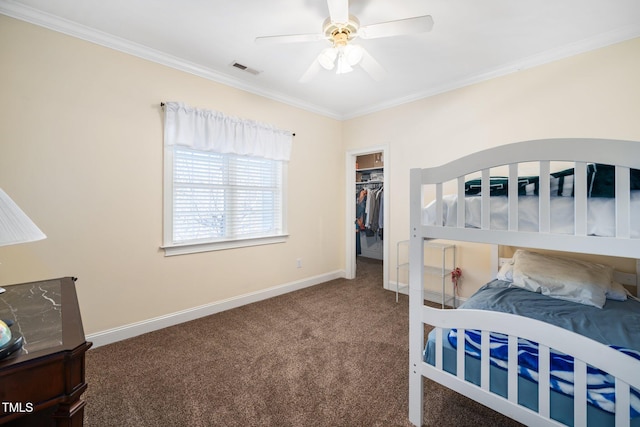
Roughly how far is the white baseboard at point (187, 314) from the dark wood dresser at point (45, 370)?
4.62 ft

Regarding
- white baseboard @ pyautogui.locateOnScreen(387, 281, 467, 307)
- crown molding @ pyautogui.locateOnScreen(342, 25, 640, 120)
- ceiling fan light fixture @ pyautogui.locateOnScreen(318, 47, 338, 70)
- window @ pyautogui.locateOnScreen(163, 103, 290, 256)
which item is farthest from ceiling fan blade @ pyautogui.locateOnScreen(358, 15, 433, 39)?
white baseboard @ pyautogui.locateOnScreen(387, 281, 467, 307)

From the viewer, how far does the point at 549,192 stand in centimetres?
105

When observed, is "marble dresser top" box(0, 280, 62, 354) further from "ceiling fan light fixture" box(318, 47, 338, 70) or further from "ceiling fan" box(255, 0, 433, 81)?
"ceiling fan light fixture" box(318, 47, 338, 70)

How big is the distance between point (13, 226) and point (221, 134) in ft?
7.02

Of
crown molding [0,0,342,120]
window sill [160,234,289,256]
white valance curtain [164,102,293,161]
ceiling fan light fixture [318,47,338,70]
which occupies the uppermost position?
crown molding [0,0,342,120]

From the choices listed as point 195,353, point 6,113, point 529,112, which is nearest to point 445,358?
point 195,353

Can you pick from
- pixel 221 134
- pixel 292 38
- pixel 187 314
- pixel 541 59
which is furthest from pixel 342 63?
pixel 187 314

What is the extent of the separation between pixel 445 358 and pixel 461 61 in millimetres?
2647

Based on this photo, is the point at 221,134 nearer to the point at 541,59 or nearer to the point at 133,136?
the point at 133,136

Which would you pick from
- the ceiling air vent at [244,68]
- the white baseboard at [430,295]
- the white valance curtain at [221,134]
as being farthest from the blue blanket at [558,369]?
the ceiling air vent at [244,68]

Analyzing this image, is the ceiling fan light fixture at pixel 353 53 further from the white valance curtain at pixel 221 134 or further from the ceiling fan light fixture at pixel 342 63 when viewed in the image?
the white valance curtain at pixel 221 134

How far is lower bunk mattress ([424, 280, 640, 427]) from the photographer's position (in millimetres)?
1002

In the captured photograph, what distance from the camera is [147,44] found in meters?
2.37

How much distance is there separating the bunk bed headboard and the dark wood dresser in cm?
146
